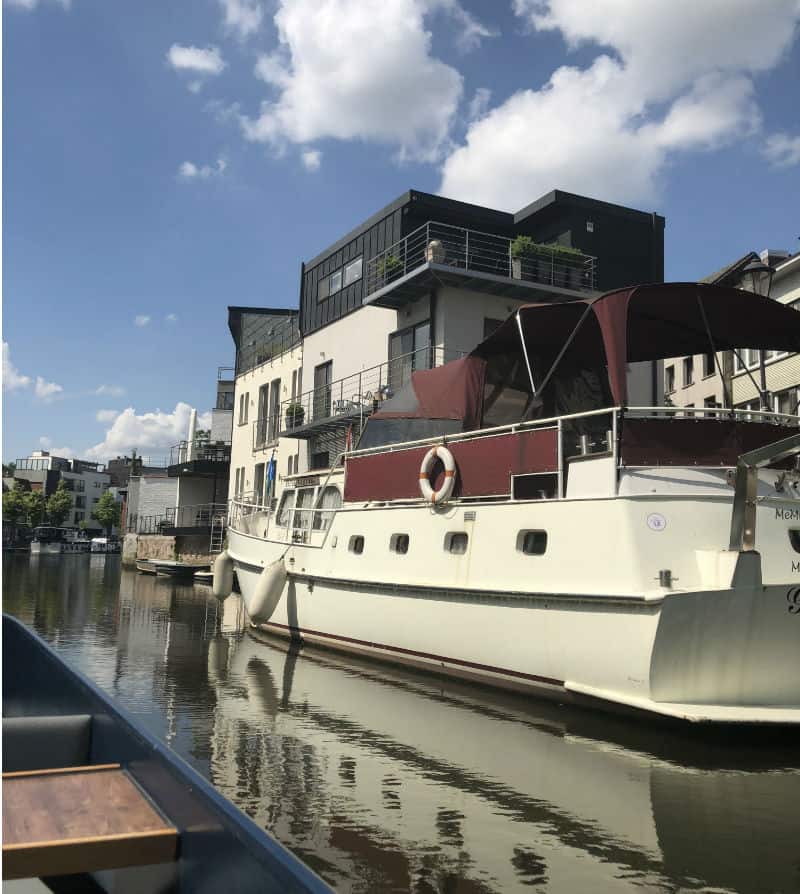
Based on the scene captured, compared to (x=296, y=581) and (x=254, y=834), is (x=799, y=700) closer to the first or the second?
(x=254, y=834)

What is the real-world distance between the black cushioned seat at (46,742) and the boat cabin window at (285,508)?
11689 millimetres

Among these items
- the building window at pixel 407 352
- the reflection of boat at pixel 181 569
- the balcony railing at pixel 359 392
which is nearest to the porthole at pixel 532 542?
the balcony railing at pixel 359 392

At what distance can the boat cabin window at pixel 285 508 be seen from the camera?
651 inches

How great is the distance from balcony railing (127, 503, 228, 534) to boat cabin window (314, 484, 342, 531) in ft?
78.2

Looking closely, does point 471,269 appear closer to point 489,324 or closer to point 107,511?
point 489,324

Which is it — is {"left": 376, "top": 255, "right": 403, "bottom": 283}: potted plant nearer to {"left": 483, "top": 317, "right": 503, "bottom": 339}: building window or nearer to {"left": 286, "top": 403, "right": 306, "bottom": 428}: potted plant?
{"left": 483, "top": 317, "right": 503, "bottom": 339}: building window

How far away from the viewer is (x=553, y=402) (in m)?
14.0

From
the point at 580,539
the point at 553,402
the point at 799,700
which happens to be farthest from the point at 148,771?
the point at 553,402

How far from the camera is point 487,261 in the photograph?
24906 mm

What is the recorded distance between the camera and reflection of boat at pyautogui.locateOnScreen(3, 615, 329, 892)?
2518 mm

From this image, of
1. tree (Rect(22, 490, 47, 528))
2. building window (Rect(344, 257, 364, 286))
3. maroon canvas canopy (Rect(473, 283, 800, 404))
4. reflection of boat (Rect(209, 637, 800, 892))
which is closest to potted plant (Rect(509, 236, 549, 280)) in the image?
building window (Rect(344, 257, 364, 286))

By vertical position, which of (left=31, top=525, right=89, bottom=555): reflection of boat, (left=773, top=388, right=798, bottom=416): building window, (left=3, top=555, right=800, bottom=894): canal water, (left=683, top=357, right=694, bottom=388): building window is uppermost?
(left=683, top=357, right=694, bottom=388): building window

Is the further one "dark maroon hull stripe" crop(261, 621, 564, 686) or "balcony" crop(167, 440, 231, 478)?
"balcony" crop(167, 440, 231, 478)

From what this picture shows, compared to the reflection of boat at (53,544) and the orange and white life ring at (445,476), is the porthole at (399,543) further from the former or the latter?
the reflection of boat at (53,544)
